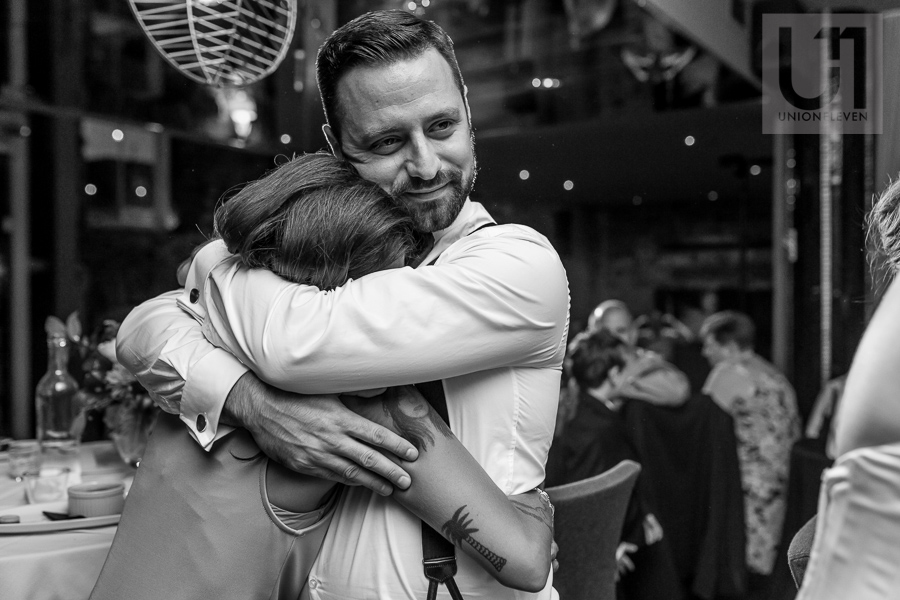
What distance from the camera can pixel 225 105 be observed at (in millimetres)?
4789

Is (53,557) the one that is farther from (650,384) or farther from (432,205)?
(650,384)

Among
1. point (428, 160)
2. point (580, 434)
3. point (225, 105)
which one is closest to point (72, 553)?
point (428, 160)

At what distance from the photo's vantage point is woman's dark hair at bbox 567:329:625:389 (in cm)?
312

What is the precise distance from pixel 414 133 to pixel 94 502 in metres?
0.94

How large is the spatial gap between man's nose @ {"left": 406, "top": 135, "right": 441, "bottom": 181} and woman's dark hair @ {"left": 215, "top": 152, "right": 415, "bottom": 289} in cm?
12

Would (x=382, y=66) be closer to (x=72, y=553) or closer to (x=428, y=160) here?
(x=428, y=160)

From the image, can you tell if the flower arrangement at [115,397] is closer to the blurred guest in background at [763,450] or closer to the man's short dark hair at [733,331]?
the blurred guest in background at [763,450]

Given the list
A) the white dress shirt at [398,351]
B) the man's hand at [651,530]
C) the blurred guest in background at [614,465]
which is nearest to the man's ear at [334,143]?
the white dress shirt at [398,351]

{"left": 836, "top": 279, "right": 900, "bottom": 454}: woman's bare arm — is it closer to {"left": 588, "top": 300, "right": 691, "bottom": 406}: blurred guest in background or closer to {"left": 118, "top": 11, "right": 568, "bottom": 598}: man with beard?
{"left": 118, "top": 11, "right": 568, "bottom": 598}: man with beard

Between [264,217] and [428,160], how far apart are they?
261 millimetres

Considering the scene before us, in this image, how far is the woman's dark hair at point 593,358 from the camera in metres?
3.12

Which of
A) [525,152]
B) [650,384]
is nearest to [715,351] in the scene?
[650,384]

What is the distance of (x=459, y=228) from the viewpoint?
1.13 m

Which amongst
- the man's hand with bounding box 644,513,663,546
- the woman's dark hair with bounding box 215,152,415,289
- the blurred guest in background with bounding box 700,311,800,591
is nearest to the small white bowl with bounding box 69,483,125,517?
the woman's dark hair with bounding box 215,152,415,289
